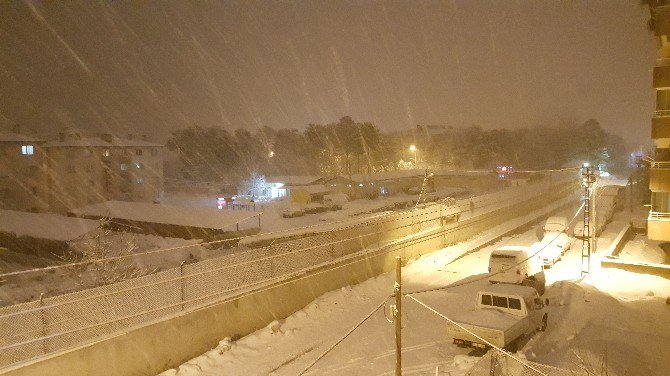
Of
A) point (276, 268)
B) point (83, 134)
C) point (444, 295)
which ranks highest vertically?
point (83, 134)

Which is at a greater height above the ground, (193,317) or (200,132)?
(200,132)

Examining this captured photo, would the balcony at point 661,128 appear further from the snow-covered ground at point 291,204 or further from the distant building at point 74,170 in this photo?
the distant building at point 74,170

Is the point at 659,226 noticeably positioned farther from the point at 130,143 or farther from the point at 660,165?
the point at 130,143

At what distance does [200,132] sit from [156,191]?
2736 cm

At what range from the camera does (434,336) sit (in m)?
16.2

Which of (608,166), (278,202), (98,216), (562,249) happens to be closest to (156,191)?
(278,202)

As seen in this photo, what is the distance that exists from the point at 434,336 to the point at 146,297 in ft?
28.0

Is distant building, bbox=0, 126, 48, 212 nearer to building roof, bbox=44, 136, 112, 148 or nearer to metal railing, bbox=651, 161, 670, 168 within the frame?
building roof, bbox=44, 136, 112, 148

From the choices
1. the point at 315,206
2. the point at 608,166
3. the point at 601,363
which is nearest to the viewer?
the point at 601,363

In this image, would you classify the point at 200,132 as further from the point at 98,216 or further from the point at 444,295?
the point at 444,295

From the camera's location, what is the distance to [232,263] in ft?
53.5

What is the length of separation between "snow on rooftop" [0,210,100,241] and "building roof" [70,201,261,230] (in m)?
1.82

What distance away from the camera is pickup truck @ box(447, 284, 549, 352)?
45.5 feet

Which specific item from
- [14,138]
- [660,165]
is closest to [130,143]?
[14,138]
